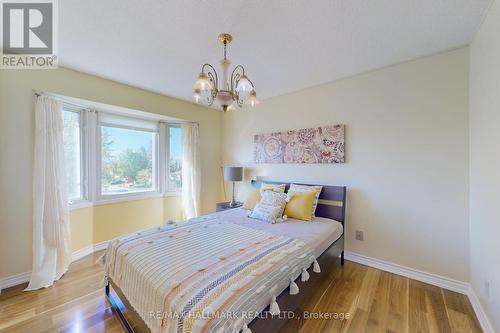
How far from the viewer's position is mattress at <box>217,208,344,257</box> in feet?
6.57

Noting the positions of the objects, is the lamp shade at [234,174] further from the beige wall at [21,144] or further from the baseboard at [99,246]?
the baseboard at [99,246]

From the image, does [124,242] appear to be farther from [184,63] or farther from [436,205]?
[436,205]

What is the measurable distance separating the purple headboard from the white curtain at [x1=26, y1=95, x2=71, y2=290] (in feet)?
10.9

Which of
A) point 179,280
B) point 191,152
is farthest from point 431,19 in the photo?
point 191,152

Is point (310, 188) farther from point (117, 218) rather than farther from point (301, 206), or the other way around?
point (117, 218)

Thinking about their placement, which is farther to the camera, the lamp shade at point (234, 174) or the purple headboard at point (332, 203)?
the lamp shade at point (234, 174)

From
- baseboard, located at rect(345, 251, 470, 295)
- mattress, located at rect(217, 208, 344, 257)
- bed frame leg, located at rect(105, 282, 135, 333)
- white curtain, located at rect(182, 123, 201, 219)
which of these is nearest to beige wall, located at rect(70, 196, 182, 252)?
white curtain, located at rect(182, 123, 201, 219)

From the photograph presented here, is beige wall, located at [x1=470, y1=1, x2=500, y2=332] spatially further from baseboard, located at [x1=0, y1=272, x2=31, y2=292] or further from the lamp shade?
baseboard, located at [x1=0, y1=272, x2=31, y2=292]

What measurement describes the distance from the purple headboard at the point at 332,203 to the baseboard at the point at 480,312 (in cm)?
127

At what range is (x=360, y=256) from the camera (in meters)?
2.70

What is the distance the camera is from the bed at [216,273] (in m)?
1.08

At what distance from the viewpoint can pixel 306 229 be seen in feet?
7.31

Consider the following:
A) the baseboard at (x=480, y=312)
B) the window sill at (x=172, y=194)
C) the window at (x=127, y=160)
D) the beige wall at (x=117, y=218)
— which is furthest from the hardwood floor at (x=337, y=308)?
the window sill at (x=172, y=194)

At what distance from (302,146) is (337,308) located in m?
2.11
